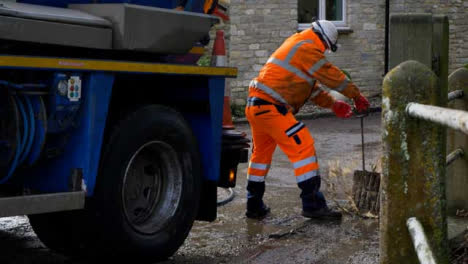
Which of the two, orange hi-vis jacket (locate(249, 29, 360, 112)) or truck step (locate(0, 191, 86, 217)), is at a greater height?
orange hi-vis jacket (locate(249, 29, 360, 112))

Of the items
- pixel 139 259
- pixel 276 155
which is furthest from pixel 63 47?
pixel 276 155

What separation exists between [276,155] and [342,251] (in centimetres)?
492

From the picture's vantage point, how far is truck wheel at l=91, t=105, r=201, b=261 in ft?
16.3

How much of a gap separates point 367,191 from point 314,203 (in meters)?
0.43

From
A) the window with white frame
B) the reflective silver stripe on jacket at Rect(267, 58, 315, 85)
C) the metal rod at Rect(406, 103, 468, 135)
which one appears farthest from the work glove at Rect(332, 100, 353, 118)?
the window with white frame

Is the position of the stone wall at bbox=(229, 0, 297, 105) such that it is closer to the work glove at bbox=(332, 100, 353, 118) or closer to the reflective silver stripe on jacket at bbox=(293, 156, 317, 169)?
the work glove at bbox=(332, 100, 353, 118)

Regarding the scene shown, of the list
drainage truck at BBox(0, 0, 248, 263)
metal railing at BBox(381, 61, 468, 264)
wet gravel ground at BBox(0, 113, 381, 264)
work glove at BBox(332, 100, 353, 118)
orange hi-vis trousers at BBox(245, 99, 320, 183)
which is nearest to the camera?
metal railing at BBox(381, 61, 468, 264)

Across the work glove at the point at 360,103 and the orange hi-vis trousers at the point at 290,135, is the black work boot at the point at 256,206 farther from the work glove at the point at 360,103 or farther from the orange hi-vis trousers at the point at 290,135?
the work glove at the point at 360,103

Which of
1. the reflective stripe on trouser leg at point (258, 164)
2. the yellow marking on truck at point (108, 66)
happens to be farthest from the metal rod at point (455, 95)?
the reflective stripe on trouser leg at point (258, 164)

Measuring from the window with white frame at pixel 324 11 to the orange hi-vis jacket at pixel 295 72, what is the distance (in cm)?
1049

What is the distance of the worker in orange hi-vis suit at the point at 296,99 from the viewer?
6699 mm

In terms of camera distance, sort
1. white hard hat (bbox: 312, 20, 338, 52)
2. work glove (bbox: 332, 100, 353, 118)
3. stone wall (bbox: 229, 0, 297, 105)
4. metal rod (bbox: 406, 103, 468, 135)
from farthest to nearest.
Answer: stone wall (bbox: 229, 0, 297, 105) < work glove (bbox: 332, 100, 353, 118) < white hard hat (bbox: 312, 20, 338, 52) < metal rod (bbox: 406, 103, 468, 135)

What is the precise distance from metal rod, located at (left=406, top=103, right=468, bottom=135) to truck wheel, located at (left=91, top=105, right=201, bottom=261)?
2435mm

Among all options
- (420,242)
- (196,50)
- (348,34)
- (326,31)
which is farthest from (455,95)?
(348,34)
